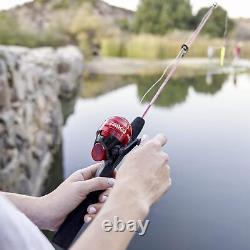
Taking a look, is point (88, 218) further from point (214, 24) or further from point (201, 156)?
point (201, 156)

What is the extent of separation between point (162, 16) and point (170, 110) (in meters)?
0.32

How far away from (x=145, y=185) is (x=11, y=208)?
0.11m

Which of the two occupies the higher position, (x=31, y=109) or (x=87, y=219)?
(x=87, y=219)

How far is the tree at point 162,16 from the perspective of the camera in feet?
4.04

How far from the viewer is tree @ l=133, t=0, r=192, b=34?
123 cm

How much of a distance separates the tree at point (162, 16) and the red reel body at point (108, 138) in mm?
768

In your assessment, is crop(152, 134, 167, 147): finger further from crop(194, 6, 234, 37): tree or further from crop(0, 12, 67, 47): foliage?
crop(0, 12, 67, 47): foliage

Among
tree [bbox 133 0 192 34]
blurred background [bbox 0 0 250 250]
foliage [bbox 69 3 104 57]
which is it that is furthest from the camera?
foliage [bbox 69 3 104 57]

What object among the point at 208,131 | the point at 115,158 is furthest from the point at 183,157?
the point at 115,158

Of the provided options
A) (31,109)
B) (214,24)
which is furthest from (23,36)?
(214,24)

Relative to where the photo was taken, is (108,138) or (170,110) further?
(170,110)

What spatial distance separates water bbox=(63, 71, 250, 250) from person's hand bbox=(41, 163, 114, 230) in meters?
0.84

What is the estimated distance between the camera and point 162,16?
142 centimetres

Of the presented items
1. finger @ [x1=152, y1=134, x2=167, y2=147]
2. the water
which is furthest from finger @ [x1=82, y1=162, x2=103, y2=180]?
the water
